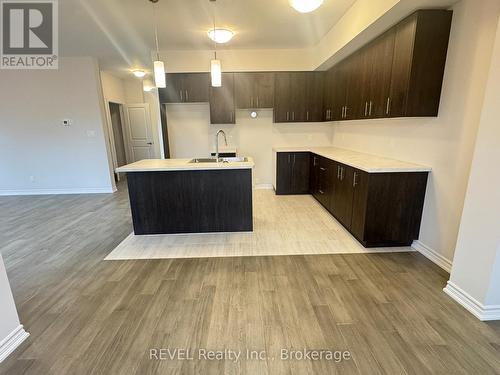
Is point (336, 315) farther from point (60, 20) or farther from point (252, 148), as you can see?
point (60, 20)

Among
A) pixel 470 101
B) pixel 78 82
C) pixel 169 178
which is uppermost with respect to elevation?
pixel 78 82

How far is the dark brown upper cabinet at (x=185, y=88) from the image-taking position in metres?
4.82

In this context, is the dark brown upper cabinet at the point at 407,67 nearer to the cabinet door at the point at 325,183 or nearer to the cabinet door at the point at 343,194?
the cabinet door at the point at 343,194

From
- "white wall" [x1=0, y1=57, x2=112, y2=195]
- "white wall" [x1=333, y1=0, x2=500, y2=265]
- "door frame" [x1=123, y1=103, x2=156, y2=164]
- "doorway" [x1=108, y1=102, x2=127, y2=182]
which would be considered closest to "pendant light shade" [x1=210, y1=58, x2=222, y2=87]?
"white wall" [x1=333, y1=0, x2=500, y2=265]

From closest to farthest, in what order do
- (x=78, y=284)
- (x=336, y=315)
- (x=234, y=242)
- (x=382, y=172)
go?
(x=336, y=315) < (x=78, y=284) < (x=382, y=172) < (x=234, y=242)

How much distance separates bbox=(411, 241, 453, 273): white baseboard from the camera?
2389 mm

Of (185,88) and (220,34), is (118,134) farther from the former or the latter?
(220,34)

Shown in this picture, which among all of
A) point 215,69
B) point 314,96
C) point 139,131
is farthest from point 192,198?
point 139,131

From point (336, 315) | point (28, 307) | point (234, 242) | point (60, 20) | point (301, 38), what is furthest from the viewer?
point (301, 38)

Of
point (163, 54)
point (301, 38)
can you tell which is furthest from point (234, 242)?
point (163, 54)

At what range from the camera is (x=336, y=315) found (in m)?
1.85

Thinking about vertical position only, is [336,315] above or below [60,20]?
below

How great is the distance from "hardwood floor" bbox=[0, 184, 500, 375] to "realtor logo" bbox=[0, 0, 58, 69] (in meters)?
3.02

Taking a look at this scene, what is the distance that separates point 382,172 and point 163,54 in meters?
4.59
